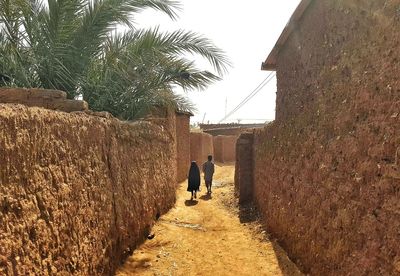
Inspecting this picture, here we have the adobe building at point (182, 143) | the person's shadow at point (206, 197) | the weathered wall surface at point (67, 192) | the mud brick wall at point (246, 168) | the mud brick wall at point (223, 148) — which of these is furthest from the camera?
the mud brick wall at point (223, 148)

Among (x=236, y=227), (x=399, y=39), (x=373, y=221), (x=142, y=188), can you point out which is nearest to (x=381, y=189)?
(x=373, y=221)

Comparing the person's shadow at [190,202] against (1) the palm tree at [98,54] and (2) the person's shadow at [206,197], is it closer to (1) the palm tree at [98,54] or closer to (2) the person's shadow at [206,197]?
(2) the person's shadow at [206,197]

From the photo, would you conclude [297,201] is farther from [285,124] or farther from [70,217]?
[70,217]

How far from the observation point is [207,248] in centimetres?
593

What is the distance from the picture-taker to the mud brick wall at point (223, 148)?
2241cm

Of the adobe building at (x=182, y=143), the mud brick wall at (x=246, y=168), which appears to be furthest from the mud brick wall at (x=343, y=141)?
the adobe building at (x=182, y=143)

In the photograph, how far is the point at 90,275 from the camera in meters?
3.65

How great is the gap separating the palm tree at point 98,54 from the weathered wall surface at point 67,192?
1.19m

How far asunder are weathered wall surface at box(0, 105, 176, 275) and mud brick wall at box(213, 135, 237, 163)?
654 inches

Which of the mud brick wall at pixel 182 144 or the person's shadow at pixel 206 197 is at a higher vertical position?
the mud brick wall at pixel 182 144

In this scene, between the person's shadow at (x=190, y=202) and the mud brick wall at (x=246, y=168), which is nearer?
the mud brick wall at (x=246, y=168)

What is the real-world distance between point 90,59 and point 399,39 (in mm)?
4812

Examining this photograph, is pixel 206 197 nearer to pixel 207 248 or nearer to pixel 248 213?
pixel 248 213

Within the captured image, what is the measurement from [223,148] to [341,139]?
1871 cm
